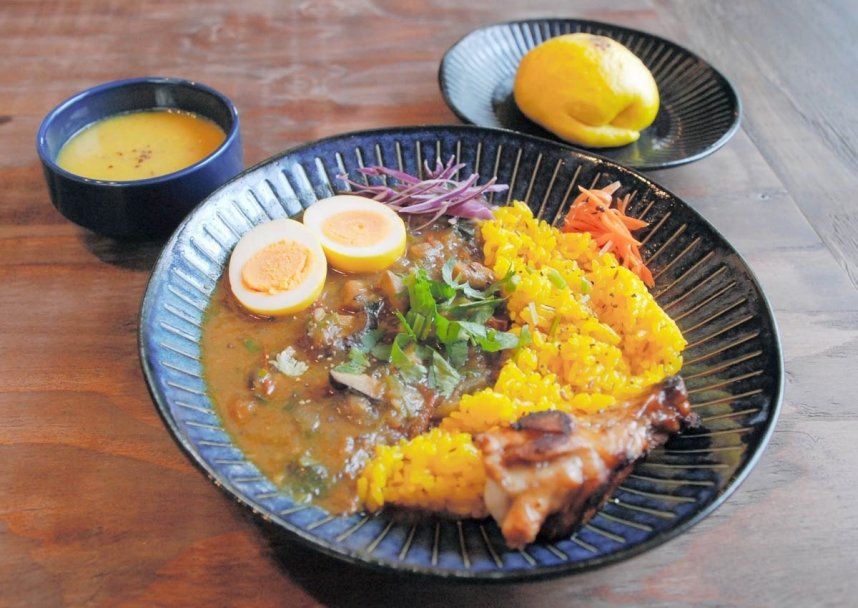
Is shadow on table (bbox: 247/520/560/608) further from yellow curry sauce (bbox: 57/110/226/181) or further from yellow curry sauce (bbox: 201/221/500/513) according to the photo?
yellow curry sauce (bbox: 57/110/226/181)

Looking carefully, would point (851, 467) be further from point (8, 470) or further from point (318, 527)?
point (8, 470)

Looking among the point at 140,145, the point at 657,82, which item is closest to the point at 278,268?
the point at 140,145

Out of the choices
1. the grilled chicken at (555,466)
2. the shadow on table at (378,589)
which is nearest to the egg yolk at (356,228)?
the grilled chicken at (555,466)

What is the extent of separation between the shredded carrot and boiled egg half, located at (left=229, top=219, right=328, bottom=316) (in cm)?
81

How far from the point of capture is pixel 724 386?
171 centimetres

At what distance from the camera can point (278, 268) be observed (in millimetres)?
2008

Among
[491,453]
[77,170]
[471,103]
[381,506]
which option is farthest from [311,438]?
[471,103]

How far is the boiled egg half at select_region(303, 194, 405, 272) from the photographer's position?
6.97 ft

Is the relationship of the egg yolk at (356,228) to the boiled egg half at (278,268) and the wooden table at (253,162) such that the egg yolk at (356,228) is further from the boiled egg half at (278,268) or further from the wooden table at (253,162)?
the wooden table at (253,162)

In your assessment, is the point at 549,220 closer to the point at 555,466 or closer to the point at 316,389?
the point at 316,389

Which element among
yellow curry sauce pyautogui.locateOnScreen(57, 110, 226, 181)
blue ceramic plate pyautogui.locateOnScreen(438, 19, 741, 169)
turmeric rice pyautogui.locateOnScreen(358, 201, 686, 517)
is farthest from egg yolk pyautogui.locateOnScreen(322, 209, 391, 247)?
blue ceramic plate pyautogui.locateOnScreen(438, 19, 741, 169)

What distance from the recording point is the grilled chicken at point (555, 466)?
1346mm

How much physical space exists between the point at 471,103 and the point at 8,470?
207cm

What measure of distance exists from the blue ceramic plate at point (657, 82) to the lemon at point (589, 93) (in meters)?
0.08
